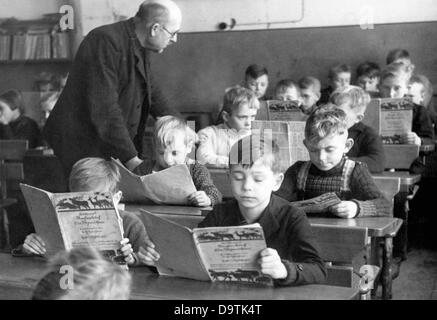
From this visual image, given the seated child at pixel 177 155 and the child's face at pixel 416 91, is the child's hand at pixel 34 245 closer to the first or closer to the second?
the seated child at pixel 177 155

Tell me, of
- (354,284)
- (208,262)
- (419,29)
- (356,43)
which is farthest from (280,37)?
(208,262)

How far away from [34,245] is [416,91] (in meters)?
2.07

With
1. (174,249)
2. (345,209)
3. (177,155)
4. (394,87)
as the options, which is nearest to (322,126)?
(345,209)

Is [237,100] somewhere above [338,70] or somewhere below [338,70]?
below

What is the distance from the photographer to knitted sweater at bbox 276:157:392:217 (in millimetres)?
1845

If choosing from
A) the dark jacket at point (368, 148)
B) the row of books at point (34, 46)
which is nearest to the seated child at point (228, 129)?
the dark jacket at point (368, 148)

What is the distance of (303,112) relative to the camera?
254 cm

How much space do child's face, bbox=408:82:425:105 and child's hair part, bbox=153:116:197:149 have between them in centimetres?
131

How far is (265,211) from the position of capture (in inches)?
52.8

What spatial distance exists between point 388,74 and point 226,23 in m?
0.76

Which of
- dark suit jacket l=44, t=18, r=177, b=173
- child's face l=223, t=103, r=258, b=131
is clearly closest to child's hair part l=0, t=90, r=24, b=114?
dark suit jacket l=44, t=18, r=177, b=173

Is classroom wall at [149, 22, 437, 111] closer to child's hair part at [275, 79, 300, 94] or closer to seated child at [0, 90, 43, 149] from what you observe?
child's hair part at [275, 79, 300, 94]

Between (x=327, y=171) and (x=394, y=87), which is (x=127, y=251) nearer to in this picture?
(x=327, y=171)
